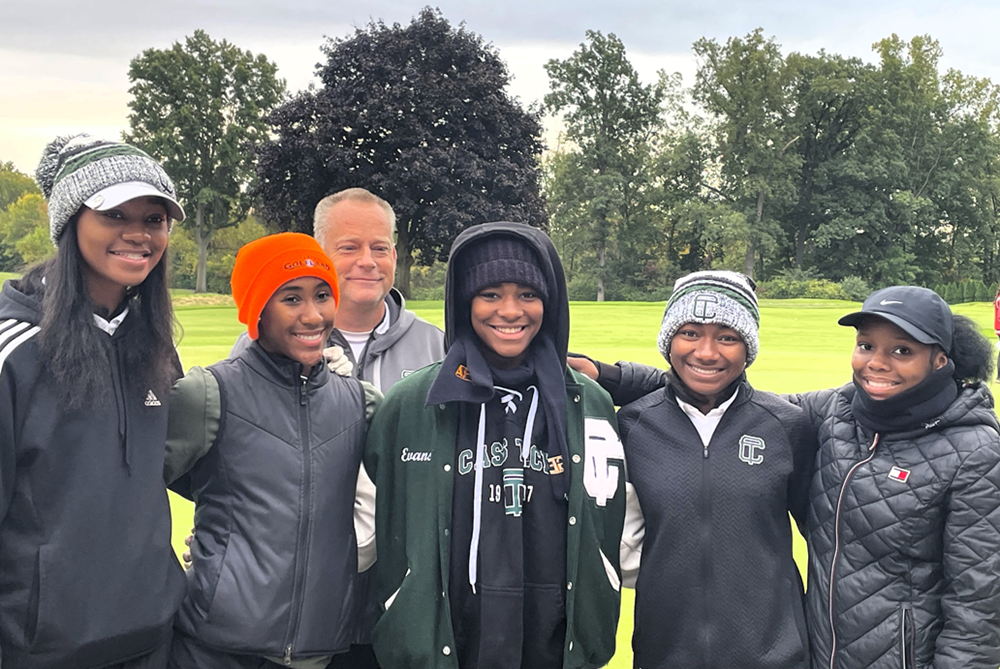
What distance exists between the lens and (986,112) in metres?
46.4

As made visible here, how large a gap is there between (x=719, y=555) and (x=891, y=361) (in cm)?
85

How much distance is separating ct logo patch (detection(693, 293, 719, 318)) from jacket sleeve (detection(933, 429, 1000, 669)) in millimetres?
886

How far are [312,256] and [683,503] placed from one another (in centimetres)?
150

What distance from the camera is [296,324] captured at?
2594mm

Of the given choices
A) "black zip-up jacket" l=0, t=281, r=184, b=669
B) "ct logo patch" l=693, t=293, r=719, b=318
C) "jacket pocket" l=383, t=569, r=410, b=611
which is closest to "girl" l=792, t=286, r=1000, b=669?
"ct logo patch" l=693, t=293, r=719, b=318

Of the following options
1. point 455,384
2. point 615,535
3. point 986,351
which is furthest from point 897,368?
point 455,384

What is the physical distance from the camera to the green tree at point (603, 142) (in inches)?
1811

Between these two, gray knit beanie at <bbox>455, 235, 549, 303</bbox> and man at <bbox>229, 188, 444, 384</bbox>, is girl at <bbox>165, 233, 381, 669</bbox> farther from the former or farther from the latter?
man at <bbox>229, 188, 444, 384</bbox>

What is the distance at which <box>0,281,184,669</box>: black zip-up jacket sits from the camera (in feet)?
6.64

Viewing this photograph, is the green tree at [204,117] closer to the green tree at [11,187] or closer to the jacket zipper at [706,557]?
the green tree at [11,187]

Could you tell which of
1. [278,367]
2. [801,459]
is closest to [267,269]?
[278,367]

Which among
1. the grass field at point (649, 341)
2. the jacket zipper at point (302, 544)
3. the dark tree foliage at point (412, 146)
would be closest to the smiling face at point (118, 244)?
the jacket zipper at point (302, 544)

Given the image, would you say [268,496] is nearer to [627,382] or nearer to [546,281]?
[546,281]

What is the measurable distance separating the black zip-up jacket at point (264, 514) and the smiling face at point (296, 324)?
0.08 m
